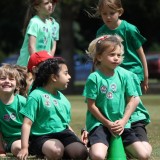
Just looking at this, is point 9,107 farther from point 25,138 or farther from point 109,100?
point 109,100

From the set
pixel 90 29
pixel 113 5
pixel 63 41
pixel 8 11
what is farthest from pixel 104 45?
pixel 90 29

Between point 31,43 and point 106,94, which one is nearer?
point 106,94

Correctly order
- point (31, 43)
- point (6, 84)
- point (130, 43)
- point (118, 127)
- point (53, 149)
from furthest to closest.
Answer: point (31, 43)
point (130, 43)
point (6, 84)
point (53, 149)
point (118, 127)

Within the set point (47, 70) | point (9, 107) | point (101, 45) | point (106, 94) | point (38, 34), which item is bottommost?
point (9, 107)

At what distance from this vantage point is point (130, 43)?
883cm

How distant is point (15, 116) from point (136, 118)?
132cm

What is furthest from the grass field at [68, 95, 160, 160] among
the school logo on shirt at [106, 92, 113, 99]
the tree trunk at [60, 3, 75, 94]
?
the tree trunk at [60, 3, 75, 94]

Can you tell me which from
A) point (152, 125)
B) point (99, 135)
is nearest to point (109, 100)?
point (99, 135)

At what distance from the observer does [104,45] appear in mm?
7527

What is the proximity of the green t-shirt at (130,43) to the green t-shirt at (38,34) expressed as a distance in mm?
1307

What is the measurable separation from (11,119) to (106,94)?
130cm

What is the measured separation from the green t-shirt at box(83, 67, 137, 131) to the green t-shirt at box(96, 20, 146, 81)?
4.32ft

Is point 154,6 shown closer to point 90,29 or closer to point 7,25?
point 90,29

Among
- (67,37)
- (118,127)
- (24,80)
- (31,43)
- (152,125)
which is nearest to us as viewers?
(118,127)
